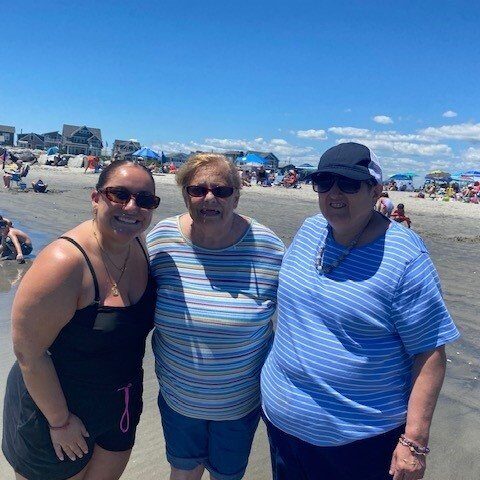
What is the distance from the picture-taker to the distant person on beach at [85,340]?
6.75ft

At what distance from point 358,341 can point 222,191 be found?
107 centimetres

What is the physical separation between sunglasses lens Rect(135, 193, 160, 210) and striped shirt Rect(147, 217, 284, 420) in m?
0.36

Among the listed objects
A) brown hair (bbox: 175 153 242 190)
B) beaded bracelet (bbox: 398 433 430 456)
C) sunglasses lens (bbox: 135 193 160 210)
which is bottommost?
beaded bracelet (bbox: 398 433 430 456)

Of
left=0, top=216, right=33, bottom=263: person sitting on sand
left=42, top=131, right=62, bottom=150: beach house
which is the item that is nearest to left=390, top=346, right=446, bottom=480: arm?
left=0, top=216, right=33, bottom=263: person sitting on sand

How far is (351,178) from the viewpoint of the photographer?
7.14ft

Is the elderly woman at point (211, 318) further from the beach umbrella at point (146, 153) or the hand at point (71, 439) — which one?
the beach umbrella at point (146, 153)

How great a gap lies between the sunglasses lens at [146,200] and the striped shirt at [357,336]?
80 centimetres

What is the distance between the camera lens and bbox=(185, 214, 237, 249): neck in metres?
2.63

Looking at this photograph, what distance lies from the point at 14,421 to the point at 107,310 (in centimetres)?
75

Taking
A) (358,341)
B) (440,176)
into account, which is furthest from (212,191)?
(440,176)

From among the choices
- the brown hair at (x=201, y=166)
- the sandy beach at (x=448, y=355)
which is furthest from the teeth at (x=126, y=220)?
the sandy beach at (x=448, y=355)

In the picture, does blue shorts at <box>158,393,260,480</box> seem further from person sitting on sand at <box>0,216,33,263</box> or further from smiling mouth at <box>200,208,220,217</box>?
person sitting on sand at <box>0,216,33,263</box>

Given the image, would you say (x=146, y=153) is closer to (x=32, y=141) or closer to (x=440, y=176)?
(x=440, y=176)

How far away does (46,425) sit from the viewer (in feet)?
7.35
